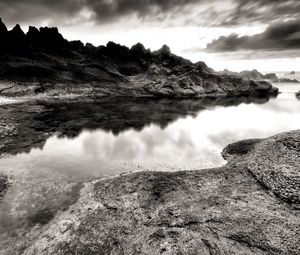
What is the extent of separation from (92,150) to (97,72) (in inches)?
3205

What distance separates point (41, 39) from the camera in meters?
114

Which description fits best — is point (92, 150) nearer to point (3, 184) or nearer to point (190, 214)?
point (3, 184)

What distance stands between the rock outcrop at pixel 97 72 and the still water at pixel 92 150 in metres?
31.5

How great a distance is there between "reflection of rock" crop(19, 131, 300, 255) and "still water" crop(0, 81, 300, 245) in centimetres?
266

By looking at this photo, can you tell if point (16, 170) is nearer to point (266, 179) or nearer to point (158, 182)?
point (158, 182)

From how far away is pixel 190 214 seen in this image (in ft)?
47.7

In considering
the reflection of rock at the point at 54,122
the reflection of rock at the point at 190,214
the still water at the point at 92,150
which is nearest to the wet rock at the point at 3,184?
the still water at the point at 92,150

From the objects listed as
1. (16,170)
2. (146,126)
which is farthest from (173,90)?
(16,170)

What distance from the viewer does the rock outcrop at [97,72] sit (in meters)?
82.2

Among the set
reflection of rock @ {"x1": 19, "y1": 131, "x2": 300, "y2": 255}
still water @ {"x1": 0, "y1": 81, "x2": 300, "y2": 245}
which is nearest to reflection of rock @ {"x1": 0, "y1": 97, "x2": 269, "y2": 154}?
still water @ {"x1": 0, "y1": 81, "x2": 300, "y2": 245}

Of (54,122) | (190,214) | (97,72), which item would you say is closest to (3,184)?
(190,214)

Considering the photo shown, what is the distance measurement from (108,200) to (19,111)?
43983mm

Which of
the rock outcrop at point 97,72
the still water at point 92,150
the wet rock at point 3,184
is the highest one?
the rock outcrop at point 97,72

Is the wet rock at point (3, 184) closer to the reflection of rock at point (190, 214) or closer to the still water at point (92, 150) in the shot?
the still water at point (92, 150)
